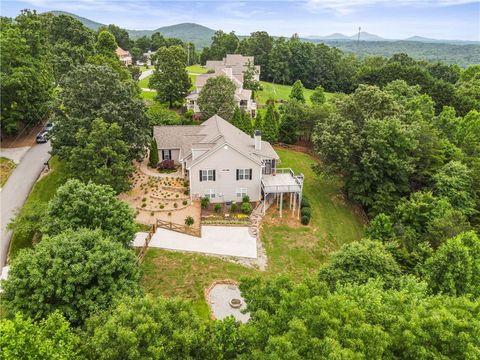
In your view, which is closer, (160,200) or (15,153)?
(160,200)

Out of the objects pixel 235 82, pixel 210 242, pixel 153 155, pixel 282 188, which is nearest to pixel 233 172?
pixel 282 188

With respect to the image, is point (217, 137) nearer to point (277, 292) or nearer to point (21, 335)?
point (277, 292)

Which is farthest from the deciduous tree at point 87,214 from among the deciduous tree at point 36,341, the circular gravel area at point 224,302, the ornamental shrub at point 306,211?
the ornamental shrub at point 306,211

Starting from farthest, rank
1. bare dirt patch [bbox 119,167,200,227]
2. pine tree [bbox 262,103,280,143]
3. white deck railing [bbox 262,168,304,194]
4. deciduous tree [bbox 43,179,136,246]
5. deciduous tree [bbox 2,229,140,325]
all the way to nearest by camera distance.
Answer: pine tree [bbox 262,103,280,143] < white deck railing [bbox 262,168,304,194] < bare dirt patch [bbox 119,167,200,227] < deciduous tree [bbox 43,179,136,246] < deciduous tree [bbox 2,229,140,325]

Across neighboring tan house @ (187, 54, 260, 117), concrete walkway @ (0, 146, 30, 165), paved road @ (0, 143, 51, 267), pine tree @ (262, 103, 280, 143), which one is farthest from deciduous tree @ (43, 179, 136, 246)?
neighboring tan house @ (187, 54, 260, 117)

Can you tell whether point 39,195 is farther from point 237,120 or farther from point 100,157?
point 237,120

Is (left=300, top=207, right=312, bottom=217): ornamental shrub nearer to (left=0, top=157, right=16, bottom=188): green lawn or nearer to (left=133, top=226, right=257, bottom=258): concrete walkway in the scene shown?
(left=133, top=226, right=257, bottom=258): concrete walkway

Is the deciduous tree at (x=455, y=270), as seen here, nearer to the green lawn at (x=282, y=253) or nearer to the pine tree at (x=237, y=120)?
the green lawn at (x=282, y=253)
